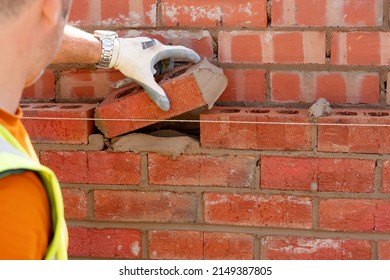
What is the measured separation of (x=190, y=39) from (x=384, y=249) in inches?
37.9

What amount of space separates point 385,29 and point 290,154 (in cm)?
51

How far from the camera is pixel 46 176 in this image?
977mm

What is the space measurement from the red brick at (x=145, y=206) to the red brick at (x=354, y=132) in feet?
1.63

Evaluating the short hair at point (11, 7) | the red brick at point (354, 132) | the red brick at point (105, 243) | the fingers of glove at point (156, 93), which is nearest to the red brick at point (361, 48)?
the red brick at point (354, 132)

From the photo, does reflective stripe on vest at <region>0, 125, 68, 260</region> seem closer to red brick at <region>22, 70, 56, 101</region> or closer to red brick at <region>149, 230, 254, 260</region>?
red brick at <region>149, 230, 254, 260</region>

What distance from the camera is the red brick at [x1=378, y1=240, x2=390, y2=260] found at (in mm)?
2262

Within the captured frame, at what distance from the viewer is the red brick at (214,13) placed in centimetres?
227

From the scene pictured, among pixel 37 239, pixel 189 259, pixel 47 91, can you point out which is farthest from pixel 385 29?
pixel 37 239

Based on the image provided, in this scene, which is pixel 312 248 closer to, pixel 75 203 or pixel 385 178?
pixel 385 178

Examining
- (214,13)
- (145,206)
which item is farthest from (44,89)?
(214,13)

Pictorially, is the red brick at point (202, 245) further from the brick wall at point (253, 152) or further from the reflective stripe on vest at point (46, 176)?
the reflective stripe on vest at point (46, 176)

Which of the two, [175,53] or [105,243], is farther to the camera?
[105,243]

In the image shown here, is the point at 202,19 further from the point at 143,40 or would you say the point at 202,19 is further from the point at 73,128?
the point at 73,128

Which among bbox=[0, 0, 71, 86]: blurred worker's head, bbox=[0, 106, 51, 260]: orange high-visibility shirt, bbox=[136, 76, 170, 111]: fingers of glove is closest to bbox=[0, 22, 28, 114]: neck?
bbox=[0, 0, 71, 86]: blurred worker's head
